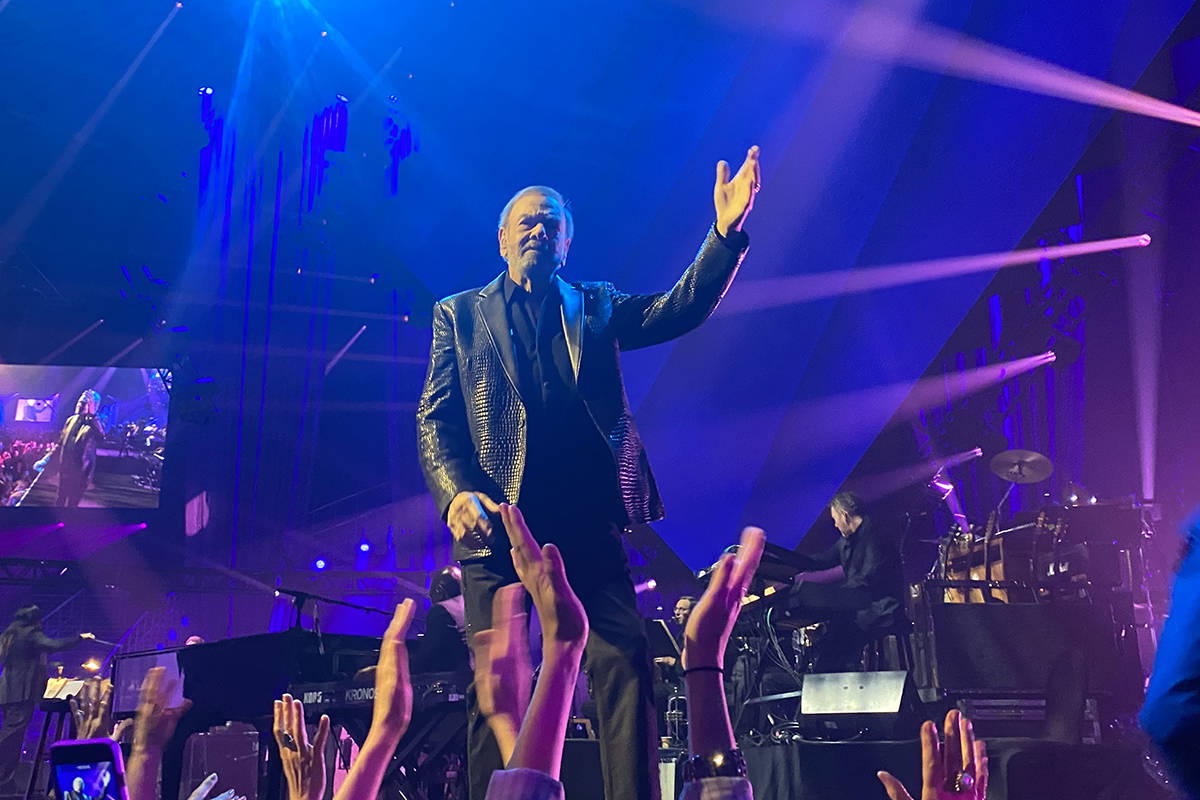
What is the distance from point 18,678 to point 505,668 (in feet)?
32.2

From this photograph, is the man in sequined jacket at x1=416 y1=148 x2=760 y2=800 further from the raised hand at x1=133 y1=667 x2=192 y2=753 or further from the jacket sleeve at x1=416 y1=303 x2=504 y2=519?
the raised hand at x1=133 y1=667 x2=192 y2=753

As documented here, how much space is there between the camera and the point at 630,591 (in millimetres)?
2518

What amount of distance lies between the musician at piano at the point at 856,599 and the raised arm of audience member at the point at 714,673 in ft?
14.4

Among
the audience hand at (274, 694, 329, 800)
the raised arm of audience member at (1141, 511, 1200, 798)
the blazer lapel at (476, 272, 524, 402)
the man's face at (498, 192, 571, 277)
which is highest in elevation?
the man's face at (498, 192, 571, 277)

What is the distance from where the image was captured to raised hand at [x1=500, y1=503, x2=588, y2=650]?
1552mm

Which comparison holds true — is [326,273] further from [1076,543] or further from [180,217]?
[1076,543]

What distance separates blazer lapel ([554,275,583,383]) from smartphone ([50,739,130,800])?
1581 mm

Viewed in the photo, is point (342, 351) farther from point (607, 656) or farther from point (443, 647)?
point (607, 656)

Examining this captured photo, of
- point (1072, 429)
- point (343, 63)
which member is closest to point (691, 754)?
point (1072, 429)

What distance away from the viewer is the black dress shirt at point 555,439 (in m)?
2.61

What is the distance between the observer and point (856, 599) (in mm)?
6422

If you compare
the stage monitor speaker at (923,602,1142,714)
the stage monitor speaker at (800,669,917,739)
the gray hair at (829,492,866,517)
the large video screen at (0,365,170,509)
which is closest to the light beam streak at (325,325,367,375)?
the large video screen at (0,365,170,509)

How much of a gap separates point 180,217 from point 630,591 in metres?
19.0

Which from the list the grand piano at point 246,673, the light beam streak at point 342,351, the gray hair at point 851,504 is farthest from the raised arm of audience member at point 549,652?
the light beam streak at point 342,351
